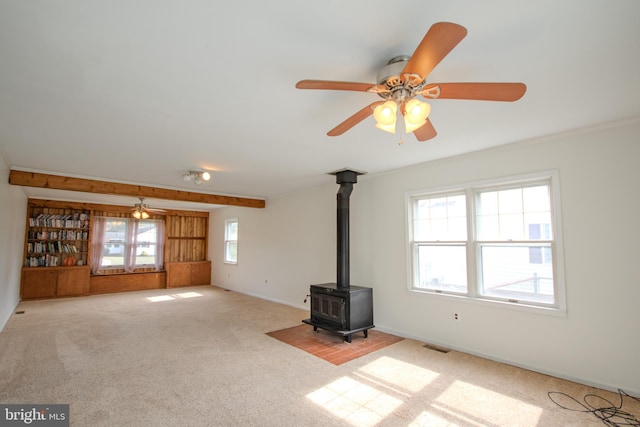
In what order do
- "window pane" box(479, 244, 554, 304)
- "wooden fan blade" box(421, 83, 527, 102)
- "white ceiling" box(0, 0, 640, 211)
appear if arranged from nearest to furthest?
"white ceiling" box(0, 0, 640, 211), "wooden fan blade" box(421, 83, 527, 102), "window pane" box(479, 244, 554, 304)

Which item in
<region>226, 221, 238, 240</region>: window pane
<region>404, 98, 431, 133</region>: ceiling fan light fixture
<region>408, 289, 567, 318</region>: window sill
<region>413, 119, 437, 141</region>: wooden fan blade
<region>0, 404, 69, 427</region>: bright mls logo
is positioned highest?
<region>413, 119, 437, 141</region>: wooden fan blade

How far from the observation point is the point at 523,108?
2.63 meters

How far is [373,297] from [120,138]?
156 inches

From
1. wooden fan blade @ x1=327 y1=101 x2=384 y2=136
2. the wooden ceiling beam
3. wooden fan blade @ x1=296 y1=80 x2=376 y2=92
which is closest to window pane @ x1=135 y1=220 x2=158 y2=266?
the wooden ceiling beam

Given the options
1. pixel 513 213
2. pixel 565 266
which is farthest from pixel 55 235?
pixel 565 266

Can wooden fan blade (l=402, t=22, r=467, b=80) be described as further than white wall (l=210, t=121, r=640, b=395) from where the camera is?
No

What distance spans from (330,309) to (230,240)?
529 cm

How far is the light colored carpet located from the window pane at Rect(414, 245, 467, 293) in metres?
0.82

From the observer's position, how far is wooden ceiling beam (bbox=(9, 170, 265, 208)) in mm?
4559

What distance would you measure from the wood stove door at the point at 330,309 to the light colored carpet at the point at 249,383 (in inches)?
27.7

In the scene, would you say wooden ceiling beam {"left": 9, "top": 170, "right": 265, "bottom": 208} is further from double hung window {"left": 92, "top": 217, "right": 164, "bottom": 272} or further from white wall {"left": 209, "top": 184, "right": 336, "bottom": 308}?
double hung window {"left": 92, "top": 217, "right": 164, "bottom": 272}

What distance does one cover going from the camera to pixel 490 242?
3.83m

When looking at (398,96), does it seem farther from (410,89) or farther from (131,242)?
(131,242)

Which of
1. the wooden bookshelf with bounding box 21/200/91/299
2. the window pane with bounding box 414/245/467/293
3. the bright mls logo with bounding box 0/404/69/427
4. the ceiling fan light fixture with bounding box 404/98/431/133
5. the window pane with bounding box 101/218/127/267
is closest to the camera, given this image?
the ceiling fan light fixture with bounding box 404/98/431/133
